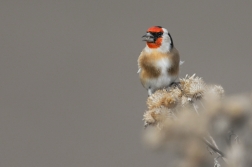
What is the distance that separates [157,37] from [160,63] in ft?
0.36

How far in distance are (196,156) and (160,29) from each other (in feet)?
2.23

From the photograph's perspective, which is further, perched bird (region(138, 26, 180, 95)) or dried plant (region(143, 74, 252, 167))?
perched bird (region(138, 26, 180, 95))

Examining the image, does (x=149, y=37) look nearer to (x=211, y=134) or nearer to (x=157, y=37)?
(x=157, y=37)

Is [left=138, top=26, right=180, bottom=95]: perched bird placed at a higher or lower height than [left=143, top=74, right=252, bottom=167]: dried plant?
higher

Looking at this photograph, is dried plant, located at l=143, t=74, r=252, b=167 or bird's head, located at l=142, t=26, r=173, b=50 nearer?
dried plant, located at l=143, t=74, r=252, b=167

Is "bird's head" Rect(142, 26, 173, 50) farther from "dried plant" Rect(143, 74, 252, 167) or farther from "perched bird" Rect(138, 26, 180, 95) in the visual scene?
"dried plant" Rect(143, 74, 252, 167)

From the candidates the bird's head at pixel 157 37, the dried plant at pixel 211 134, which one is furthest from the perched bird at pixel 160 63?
the dried plant at pixel 211 134

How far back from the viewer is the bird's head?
1.27 m

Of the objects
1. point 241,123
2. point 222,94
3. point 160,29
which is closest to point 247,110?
point 241,123

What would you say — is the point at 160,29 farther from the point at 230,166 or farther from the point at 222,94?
the point at 230,166

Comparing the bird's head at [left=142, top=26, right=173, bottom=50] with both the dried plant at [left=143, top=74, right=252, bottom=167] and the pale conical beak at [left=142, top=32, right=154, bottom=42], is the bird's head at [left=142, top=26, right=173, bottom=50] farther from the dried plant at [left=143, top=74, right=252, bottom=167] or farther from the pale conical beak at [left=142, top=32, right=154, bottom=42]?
the dried plant at [left=143, top=74, right=252, bottom=167]

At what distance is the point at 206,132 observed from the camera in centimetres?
70

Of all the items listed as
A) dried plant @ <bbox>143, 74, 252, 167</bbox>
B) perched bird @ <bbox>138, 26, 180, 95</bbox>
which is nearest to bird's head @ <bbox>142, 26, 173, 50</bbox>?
perched bird @ <bbox>138, 26, 180, 95</bbox>

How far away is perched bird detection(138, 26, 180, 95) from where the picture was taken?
1.35 meters
